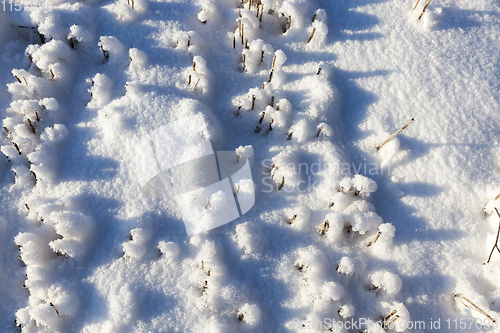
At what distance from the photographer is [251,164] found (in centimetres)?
289

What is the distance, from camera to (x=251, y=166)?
2883mm

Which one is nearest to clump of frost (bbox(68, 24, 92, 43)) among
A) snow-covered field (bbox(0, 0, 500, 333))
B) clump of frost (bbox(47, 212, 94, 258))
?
snow-covered field (bbox(0, 0, 500, 333))

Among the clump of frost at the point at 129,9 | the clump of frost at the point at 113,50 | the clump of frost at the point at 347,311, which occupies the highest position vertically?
the clump of frost at the point at 129,9

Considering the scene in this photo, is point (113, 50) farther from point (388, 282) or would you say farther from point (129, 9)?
point (388, 282)

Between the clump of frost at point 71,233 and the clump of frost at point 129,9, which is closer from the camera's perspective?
the clump of frost at point 71,233

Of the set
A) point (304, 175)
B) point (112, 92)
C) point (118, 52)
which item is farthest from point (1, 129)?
point (304, 175)

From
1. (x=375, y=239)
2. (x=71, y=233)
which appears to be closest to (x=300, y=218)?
(x=375, y=239)

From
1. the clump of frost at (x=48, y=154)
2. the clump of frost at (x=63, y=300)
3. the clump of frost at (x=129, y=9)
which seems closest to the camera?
the clump of frost at (x=63, y=300)

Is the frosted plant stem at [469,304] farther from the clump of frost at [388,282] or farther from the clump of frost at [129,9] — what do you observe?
the clump of frost at [129,9]

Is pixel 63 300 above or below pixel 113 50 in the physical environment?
below

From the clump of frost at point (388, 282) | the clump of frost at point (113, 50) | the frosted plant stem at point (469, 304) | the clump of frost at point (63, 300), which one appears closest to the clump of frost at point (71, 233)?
the clump of frost at point (63, 300)

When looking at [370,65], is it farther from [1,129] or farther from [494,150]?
[1,129]

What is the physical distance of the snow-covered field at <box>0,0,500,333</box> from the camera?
7.89 feet

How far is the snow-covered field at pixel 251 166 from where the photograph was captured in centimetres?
240
